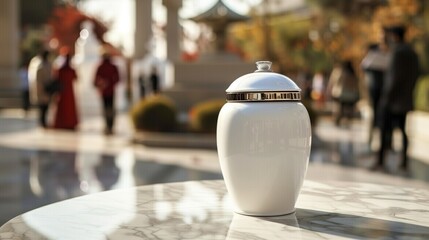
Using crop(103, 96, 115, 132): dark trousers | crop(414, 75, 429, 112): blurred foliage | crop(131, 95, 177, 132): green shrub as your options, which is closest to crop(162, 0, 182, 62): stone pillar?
crop(103, 96, 115, 132): dark trousers

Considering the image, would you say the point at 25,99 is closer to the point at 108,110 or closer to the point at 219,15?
the point at 219,15

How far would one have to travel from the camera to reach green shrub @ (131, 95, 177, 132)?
11.8m

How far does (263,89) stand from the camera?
240 centimetres

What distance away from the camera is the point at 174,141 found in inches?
439

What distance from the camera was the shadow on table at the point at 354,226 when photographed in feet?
7.20

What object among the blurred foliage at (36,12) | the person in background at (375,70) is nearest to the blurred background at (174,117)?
the person in background at (375,70)

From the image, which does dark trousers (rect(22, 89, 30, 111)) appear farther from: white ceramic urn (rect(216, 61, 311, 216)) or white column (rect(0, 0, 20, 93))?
white ceramic urn (rect(216, 61, 311, 216))

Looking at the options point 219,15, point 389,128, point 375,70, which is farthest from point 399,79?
point 219,15

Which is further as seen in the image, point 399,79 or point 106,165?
point 106,165

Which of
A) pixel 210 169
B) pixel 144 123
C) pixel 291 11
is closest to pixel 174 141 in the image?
pixel 144 123

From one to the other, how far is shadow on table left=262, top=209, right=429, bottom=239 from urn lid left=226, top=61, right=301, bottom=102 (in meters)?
0.44

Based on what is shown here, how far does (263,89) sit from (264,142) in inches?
7.4

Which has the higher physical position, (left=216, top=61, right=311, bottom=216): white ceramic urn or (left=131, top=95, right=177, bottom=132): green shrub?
(left=216, top=61, right=311, bottom=216): white ceramic urn

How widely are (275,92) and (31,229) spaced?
958 mm
